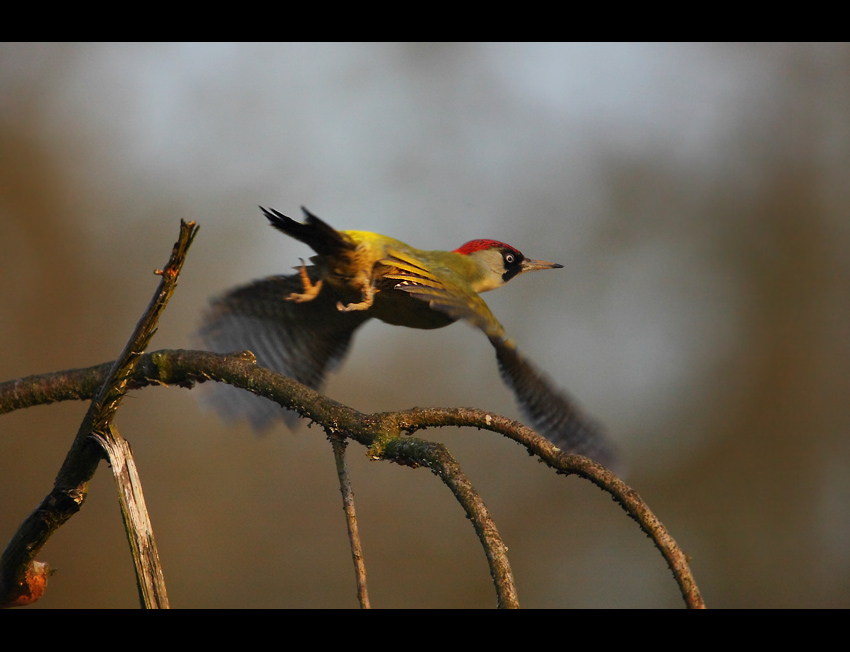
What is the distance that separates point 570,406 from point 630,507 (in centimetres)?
102

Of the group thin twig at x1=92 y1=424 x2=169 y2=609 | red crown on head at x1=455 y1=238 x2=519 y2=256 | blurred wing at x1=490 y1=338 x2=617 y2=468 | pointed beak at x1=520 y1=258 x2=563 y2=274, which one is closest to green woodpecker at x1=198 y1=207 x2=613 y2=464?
blurred wing at x1=490 y1=338 x2=617 y2=468

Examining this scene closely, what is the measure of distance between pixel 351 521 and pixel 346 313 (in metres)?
1.10

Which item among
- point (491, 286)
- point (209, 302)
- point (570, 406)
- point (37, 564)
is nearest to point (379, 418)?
point (37, 564)

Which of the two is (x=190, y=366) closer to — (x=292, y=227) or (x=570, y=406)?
(x=292, y=227)

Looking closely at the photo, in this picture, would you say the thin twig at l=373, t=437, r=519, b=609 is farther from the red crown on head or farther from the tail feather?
the red crown on head

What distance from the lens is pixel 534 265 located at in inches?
105

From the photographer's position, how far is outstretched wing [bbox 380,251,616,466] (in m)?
1.85

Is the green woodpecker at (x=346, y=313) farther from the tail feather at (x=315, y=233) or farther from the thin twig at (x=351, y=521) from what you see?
the thin twig at (x=351, y=521)

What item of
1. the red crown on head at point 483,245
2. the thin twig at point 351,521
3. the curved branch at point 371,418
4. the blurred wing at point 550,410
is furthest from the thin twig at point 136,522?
the red crown on head at point 483,245

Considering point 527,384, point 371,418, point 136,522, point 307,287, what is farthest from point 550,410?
point 136,522

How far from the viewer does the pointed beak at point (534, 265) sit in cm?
262

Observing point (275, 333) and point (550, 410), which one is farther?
point (275, 333)

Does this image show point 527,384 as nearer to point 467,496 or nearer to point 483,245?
point 483,245

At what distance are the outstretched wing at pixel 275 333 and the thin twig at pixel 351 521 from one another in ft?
2.82
